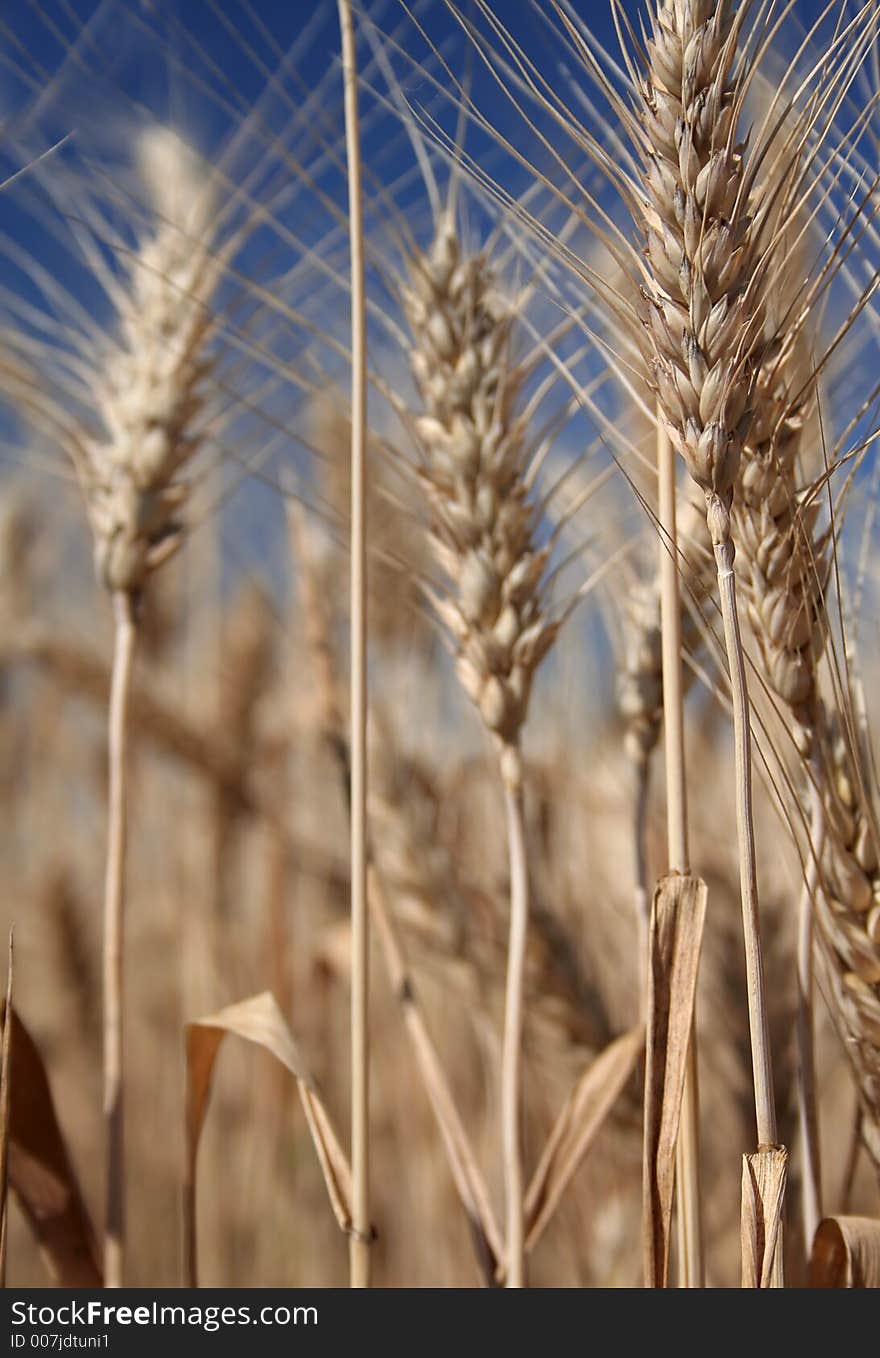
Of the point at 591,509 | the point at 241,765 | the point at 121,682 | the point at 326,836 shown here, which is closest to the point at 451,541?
the point at 121,682

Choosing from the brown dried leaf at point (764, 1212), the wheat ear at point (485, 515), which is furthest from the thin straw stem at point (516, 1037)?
the brown dried leaf at point (764, 1212)

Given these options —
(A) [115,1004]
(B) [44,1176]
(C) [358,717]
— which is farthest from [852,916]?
(B) [44,1176]

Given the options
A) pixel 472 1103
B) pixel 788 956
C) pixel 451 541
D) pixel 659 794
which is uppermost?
pixel 451 541

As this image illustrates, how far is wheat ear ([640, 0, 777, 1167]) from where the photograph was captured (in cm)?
52

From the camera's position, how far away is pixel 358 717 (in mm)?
672

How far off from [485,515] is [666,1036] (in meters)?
0.42

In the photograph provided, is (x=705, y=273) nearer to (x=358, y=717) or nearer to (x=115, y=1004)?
(x=358, y=717)

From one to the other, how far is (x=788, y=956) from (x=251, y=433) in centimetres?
85

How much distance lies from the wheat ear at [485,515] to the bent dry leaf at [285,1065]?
5.1 inches

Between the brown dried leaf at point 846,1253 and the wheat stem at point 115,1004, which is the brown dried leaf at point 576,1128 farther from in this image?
the wheat stem at point 115,1004

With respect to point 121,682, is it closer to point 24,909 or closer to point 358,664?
point 358,664

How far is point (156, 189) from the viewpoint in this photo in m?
1.13

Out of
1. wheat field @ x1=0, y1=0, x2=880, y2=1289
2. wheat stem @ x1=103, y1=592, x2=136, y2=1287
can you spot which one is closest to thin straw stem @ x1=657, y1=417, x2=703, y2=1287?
wheat field @ x1=0, y1=0, x2=880, y2=1289

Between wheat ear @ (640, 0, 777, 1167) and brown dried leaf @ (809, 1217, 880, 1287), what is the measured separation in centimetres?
18
